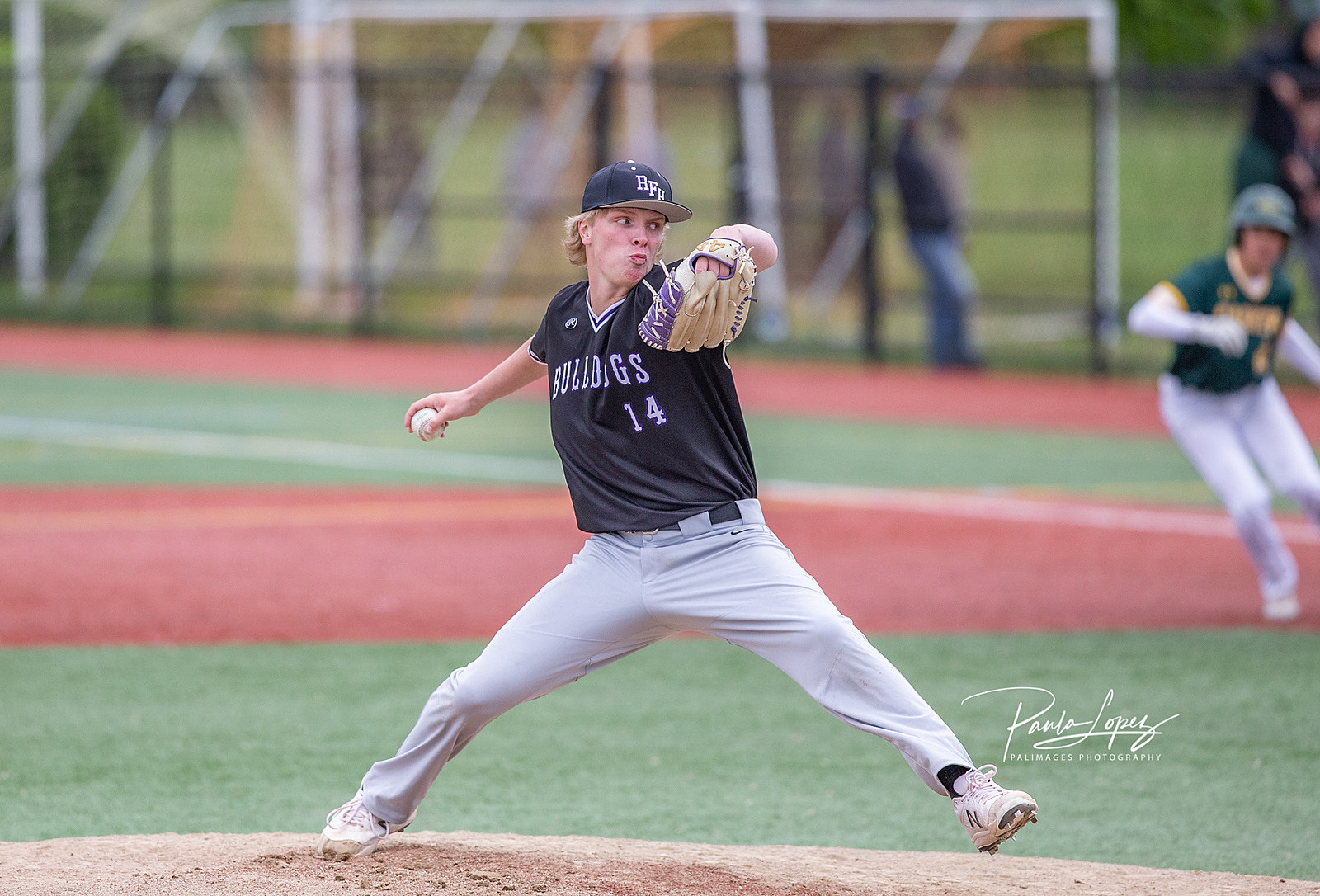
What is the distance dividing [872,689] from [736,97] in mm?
18282

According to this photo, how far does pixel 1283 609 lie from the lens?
8398 mm

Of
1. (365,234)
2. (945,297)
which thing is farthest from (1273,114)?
(365,234)

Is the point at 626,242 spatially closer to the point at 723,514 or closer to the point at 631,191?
the point at 631,191

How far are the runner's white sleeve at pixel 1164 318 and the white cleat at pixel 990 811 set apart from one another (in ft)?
13.0

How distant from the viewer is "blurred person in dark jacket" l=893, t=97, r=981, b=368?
64.7 feet

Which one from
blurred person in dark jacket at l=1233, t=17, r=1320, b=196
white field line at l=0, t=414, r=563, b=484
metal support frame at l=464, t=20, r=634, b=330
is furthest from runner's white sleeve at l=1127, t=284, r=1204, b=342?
metal support frame at l=464, t=20, r=634, b=330

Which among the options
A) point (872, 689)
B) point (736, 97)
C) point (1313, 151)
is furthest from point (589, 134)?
point (872, 689)

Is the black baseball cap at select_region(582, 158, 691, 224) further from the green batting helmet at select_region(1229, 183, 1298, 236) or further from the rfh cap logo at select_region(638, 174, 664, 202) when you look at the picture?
the green batting helmet at select_region(1229, 183, 1298, 236)

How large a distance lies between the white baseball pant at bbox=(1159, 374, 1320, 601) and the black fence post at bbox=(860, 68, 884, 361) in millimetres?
12186

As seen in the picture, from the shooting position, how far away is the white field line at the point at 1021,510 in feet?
36.6

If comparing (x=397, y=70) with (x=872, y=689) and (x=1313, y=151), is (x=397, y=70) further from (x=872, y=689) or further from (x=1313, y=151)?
(x=872, y=689)

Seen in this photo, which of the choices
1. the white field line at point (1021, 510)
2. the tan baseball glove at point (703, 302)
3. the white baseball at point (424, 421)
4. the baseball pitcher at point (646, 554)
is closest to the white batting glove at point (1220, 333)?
the white field line at point (1021, 510)

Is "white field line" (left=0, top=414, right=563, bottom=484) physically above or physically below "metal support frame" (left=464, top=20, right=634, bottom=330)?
below

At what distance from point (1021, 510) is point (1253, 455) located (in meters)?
3.50
